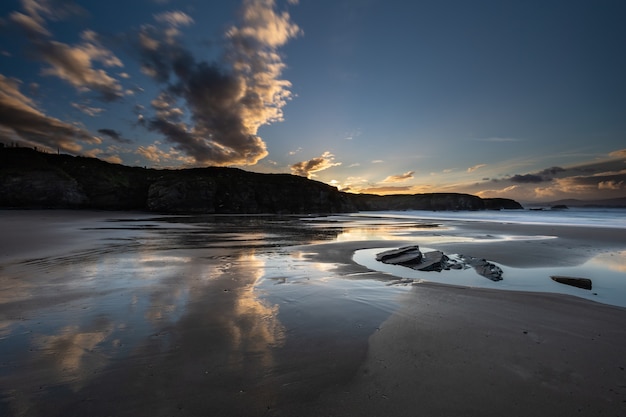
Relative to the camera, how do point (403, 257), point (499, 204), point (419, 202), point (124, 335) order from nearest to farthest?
point (124, 335) < point (403, 257) < point (419, 202) < point (499, 204)

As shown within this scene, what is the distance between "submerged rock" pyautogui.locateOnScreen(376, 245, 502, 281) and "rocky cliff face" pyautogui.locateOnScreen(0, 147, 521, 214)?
2405 inches

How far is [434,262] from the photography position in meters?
8.86

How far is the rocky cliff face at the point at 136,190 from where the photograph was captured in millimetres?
45844

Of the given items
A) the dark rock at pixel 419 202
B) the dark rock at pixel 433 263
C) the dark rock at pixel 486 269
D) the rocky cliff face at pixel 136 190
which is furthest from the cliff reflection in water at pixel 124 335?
the dark rock at pixel 419 202

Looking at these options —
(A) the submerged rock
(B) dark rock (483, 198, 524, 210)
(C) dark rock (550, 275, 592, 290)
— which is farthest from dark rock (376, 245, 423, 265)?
(B) dark rock (483, 198, 524, 210)

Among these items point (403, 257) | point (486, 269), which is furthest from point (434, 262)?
point (486, 269)

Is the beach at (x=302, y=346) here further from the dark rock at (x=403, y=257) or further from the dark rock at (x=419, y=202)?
the dark rock at (x=419, y=202)

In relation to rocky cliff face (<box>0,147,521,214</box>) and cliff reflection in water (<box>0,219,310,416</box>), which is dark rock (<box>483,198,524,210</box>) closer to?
rocky cliff face (<box>0,147,521,214</box>)

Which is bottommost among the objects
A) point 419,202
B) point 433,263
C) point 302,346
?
point 302,346

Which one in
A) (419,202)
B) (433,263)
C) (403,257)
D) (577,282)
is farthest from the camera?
(419,202)

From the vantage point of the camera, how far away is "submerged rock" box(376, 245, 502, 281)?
8.34m

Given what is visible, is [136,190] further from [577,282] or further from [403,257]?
[577,282]

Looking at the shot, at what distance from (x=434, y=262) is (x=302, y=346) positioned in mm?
6639

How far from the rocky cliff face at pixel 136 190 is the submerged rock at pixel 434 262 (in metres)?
61.1
